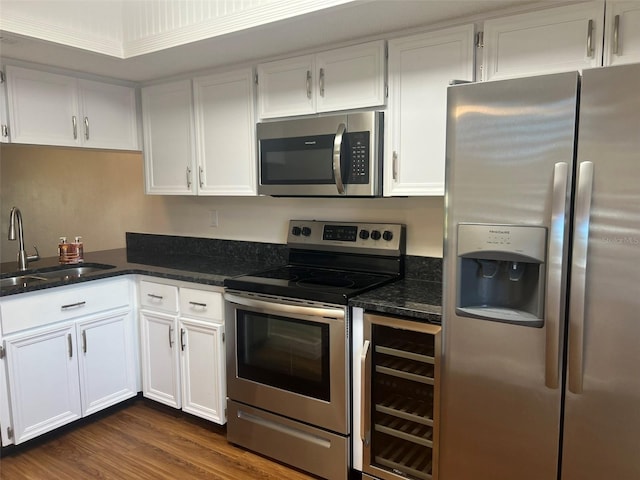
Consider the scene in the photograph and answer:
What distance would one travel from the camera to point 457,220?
5.54 ft

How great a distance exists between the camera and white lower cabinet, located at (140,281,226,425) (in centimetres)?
261

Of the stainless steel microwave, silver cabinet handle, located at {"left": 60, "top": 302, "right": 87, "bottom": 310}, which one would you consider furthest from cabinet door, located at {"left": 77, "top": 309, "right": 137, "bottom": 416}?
the stainless steel microwave

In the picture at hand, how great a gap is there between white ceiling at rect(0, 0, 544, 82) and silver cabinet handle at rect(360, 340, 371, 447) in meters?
1.42

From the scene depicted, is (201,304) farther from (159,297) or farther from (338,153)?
(338,153)

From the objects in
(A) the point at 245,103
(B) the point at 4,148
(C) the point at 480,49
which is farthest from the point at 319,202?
(B) the point at 4,148

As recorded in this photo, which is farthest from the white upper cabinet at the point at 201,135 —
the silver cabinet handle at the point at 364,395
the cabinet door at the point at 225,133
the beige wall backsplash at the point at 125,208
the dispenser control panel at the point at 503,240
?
the dispenser control panel at the point at 503,240

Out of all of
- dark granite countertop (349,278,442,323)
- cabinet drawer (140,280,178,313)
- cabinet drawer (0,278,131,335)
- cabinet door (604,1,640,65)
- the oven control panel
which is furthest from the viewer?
cabinet drawer (140,280,178,313)

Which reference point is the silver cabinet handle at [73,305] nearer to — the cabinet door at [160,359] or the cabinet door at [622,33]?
the cabinet door at [160,359]

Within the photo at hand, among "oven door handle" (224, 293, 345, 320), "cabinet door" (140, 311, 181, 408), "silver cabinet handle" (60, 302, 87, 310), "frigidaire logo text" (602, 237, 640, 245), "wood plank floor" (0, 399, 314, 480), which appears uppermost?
"frigidaire logo text" (602, 237, 640, 245)

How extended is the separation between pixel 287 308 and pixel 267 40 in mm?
1328

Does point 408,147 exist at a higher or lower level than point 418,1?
lower

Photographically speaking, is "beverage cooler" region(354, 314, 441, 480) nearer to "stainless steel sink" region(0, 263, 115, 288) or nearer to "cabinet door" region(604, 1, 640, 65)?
"cabinet door" region(604, 1, 640, 65)

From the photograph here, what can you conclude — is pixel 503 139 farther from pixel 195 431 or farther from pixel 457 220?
pixel 195 431

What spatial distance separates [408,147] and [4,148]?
407 cm
